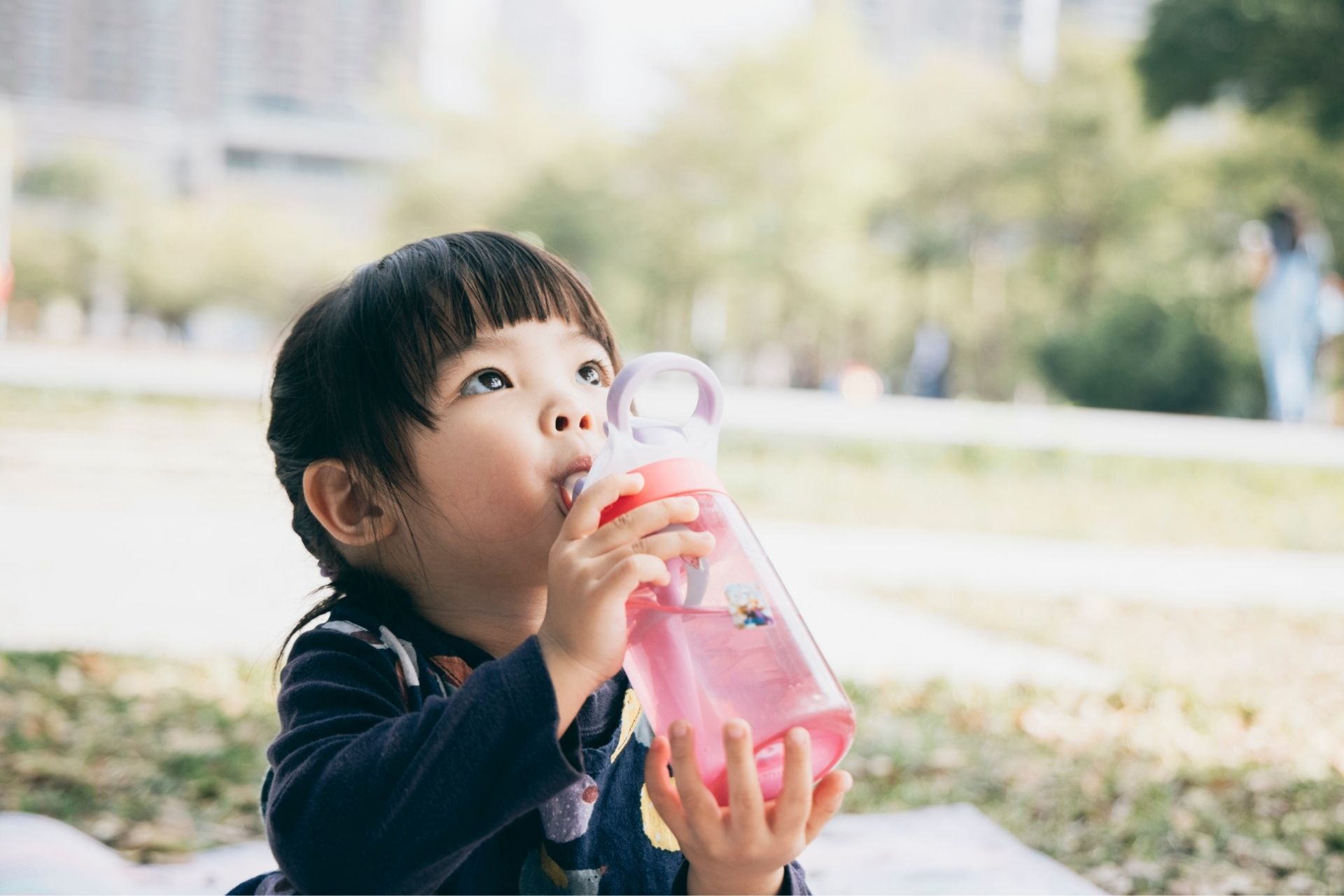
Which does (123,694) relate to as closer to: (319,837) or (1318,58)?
(319,837)

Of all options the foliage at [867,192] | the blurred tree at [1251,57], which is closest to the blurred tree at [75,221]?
the foliage at [867,192]

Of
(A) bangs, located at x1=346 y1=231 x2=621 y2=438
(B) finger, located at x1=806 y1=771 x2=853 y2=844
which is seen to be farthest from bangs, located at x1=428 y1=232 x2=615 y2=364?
(B) finger, located at x1=806 y1=771 x2=853 y2=844

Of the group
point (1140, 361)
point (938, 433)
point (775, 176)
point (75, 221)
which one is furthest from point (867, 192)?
point (75, 221)

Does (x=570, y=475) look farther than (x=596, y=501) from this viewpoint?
Yes

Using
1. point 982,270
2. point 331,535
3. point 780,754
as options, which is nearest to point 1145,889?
point 780,754

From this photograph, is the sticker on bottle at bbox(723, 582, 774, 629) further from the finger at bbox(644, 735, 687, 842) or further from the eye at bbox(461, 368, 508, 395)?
the eye at bbox(461, 368, 508, 395)

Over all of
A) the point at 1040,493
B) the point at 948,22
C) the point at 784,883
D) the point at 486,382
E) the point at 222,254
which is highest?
the point at 948,22

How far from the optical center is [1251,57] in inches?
343

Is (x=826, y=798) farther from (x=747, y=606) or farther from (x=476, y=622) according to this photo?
(x=476, y=622)

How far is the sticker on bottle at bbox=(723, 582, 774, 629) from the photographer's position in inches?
45.6

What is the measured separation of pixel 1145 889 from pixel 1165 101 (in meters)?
7.81

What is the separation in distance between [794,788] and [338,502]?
2.04ft

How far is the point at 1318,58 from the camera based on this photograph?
8695mm

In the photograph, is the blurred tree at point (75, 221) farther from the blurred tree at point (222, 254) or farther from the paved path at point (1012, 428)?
the paved path at point (1012, 428)
